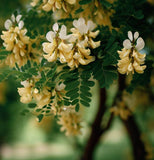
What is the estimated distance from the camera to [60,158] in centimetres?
1046

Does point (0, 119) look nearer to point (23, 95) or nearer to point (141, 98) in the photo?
point (141, 98)

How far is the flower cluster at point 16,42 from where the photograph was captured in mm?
1396

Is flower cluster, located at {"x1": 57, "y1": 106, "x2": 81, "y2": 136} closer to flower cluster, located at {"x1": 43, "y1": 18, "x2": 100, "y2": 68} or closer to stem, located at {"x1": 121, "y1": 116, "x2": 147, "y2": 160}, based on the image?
flower cluster, located at {"x1": 43, "y1": 18, "x2": 100, "y2": 68}

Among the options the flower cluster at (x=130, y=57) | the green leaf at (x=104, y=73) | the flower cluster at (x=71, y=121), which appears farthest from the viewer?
the flower cluster at (x=71, y=121)

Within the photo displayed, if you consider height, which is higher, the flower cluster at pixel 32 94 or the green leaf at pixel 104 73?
the green leaf at pixel 104 73

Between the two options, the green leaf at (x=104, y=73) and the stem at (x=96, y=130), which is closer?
the green leaf at (x=104, y=73)

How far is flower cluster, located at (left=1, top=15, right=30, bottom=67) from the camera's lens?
140 centimetres

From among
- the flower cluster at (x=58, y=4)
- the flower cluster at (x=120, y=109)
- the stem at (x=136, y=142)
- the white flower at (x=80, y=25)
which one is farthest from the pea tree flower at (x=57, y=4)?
the stem at (x=136, y=142)

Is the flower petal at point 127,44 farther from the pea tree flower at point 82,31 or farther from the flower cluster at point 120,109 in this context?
the flower cluster at point 120,109

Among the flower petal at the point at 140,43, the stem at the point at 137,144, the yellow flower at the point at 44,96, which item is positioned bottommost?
the stem at the point at 137,144

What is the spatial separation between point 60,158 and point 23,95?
31.4ft

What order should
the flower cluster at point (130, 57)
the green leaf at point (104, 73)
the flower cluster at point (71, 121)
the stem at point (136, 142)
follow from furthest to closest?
the stem at point (136, 142) → the flower cluster at point (71, 121) → the green leaf at point (104, 73) → the flower cluster at point (130, 57)

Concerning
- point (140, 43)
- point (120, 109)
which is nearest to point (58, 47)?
point (140, 43)

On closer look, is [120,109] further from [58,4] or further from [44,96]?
[58,4]
